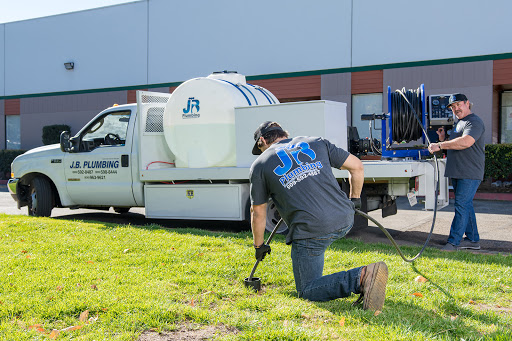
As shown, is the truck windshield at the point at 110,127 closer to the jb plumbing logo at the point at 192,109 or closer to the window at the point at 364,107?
the jb plumbing logo at the point at 192,109

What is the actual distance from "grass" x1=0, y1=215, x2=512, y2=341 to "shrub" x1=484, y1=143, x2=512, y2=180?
9.21 m

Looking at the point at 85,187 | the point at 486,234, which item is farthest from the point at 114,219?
the point at 486,234

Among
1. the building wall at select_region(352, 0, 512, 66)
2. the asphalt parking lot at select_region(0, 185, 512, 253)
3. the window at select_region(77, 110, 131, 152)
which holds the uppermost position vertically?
the building wall at select_region(352, 0, 512, 66)

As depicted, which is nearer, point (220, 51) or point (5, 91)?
point (220, 51)

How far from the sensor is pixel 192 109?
8586mm

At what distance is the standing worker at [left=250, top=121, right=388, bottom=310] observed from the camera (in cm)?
429

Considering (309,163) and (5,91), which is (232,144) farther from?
(5,91)

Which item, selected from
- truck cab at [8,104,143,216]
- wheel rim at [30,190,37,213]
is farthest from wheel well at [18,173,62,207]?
wheel rim at [30,190,37,213]

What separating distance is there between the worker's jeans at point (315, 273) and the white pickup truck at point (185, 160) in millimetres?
2947

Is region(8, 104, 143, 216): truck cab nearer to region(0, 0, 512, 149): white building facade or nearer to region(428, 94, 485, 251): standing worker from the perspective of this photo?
region(428, 94, 485, 251): standing worker

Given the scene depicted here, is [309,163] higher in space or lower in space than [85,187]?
higher

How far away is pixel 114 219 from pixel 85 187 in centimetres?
110

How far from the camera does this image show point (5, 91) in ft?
85.0

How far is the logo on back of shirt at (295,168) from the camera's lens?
14.1 feet
